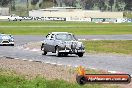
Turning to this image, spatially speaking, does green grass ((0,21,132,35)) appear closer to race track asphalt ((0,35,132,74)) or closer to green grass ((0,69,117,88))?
race track asphalt ((0,35,132,74))

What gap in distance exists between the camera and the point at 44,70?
2106 cm

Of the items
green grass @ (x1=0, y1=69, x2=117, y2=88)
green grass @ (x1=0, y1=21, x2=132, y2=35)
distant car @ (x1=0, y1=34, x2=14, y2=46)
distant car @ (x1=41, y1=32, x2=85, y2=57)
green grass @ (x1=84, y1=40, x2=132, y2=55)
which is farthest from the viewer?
green grass @ (x1=0, y1=21, x2=132, y2=35)

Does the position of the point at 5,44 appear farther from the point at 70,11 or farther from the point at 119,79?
the point at 70,11

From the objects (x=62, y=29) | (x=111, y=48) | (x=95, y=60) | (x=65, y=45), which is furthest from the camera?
(x=62, y=29)

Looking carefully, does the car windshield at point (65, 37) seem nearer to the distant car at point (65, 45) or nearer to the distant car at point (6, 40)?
the distant car at point (65, 45)

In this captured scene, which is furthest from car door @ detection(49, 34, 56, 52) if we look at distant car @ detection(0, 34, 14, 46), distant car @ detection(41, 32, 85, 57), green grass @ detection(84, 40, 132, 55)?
distant car @ detection(0, 34, 14, 46)

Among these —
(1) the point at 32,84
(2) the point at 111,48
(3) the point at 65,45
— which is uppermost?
(1) the point at 32,84

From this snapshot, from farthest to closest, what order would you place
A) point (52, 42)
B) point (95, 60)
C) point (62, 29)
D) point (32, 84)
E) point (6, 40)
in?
point (62, 29) < point (6, 40) < point (52, 42) < point (95, 60) < point (32, 84)

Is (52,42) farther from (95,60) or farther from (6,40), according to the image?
(6,40)

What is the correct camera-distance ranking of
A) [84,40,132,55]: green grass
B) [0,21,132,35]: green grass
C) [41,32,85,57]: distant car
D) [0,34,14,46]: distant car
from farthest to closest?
[0,21,132,35]: green grass
[0,34,14,46]: distant car
[84,40,132,55]: green grass
[41,32,85,57]: distant car

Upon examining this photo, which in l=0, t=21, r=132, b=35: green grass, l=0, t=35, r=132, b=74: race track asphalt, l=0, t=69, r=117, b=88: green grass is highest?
l=0, t=69, r=117, b=88: green grass

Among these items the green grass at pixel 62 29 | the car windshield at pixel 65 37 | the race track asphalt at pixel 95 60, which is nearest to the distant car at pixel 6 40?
the race track asphalt at pixel 95 60

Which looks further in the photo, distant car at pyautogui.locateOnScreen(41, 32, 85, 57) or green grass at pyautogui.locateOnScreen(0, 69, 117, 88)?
distant car at pyautogui.locateOnScreen(41, 32, 85, 57)

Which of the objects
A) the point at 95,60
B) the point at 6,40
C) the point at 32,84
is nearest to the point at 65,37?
the point at 95,60
